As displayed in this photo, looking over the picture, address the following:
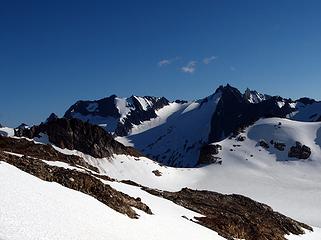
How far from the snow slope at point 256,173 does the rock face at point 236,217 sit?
1829 cm

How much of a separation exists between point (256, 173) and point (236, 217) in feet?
244

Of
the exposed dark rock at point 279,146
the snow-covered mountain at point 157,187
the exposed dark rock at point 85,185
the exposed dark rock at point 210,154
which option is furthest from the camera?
the exposed dark rock at point 279,146

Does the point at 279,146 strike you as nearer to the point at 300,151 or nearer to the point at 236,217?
the point at 300,151

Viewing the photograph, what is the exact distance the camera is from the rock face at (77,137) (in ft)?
461

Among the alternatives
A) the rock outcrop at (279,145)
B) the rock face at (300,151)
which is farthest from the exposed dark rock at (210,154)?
Answer: the rock face at (300,151)

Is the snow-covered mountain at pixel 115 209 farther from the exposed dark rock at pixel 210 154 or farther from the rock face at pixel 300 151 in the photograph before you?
the rock face at pixel 300 151

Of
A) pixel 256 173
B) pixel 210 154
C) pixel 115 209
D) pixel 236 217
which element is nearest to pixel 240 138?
pixel 210 154

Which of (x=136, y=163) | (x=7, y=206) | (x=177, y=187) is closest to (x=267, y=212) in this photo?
(x=177, y=187)

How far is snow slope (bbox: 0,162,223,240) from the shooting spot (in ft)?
72.1

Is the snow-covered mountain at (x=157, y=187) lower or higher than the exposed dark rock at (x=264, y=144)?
lower

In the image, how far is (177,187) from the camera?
121 meters

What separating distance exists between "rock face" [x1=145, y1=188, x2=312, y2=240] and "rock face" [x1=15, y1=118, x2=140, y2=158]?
2475 inches

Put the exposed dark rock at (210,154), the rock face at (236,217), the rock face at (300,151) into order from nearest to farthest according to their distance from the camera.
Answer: the rock face at (236,217), the exposed dark rock at (210,154), the rock face at (300,151)

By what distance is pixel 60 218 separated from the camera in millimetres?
25250
